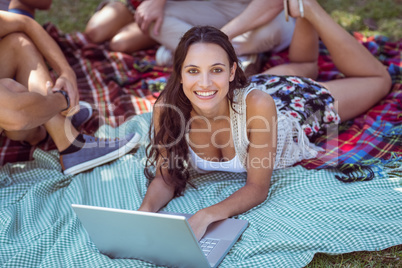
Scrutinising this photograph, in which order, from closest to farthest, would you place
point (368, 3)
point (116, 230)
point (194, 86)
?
point (116, 230), point (194, 86), point (368, 3)

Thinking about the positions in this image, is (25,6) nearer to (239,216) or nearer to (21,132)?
(21,132)

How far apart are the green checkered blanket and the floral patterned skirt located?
0.30 m

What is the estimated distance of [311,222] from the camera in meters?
2.05

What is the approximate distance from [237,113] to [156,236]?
761mm

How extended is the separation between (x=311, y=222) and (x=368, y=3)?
3020mm

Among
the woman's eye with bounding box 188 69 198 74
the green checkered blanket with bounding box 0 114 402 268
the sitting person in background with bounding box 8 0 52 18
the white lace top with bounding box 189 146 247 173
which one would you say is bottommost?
the green checkered blanket with bounding box 0 114 402 268

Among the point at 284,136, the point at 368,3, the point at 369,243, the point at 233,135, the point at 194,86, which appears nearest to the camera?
the point at 369,243

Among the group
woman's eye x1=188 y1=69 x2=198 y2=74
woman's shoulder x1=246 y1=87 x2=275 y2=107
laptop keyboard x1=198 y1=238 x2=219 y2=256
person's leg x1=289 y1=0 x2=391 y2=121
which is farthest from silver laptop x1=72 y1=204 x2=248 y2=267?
person's leg x1=289 y1=0 x2=391 y2=121

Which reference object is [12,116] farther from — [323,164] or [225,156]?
[323,164]

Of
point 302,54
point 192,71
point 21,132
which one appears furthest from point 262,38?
point 21,132

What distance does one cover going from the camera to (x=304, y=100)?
2.57 meters

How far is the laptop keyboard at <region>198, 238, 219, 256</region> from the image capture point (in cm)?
189

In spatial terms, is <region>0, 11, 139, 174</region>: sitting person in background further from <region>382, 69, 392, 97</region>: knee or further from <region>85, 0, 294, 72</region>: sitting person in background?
<region>382, 69, 392, 97</region>: knee

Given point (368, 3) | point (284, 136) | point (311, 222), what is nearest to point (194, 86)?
point (284, 136)
